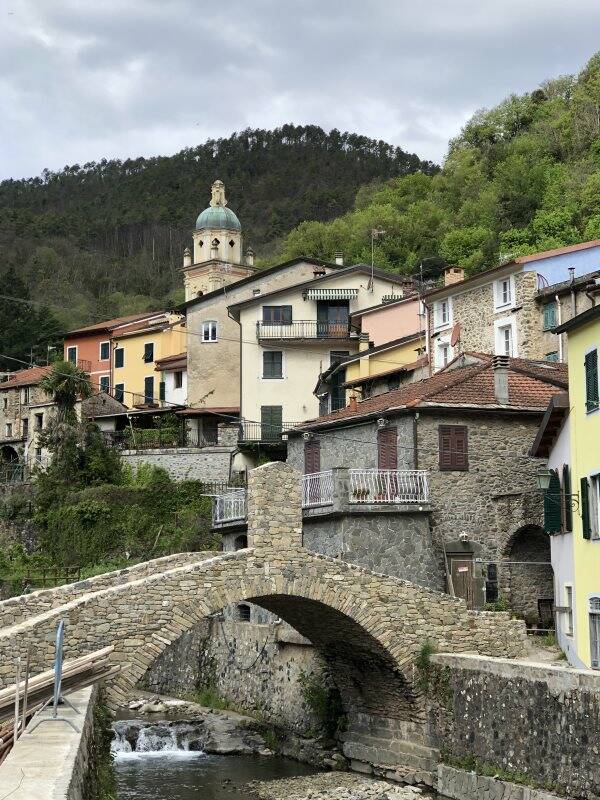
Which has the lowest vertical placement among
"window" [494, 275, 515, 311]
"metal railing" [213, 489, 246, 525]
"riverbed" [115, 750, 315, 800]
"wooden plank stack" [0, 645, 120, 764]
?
"riverbed" [115, 750, 315, 800]

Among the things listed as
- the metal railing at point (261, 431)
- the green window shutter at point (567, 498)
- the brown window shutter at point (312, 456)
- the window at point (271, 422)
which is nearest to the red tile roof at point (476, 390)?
the brown window shutter at point (312, 456)

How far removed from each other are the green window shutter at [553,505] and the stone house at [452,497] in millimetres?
3927

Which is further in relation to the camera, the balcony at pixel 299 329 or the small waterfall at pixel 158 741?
the balcony at pixel 299 329

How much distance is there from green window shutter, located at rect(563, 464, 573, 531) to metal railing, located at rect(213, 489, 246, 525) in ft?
39.0

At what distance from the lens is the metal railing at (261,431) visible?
56656 mm

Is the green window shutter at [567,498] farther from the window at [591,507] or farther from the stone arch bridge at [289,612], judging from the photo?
the stone arch bridge at [289,612]

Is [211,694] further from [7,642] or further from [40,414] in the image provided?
[40,414]

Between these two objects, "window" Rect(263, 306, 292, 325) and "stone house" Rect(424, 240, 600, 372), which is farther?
"window" Rect(263, 306, 292, 325)

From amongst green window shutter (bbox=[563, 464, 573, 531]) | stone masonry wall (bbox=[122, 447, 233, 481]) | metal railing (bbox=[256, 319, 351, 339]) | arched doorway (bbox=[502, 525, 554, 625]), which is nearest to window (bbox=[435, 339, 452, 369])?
metal railing (bbox=[256, 319, 351, 339])

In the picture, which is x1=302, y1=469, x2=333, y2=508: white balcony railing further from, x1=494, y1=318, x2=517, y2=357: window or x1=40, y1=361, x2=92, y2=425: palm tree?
x1=40, y1=361, x2=92, y2=425: palm tree

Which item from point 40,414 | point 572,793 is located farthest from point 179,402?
point 572,793

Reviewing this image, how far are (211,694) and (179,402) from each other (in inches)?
1175

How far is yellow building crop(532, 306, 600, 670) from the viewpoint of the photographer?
25188 mm

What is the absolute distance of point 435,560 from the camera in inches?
1261
